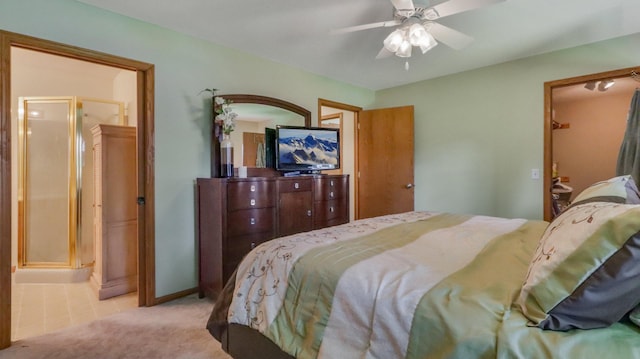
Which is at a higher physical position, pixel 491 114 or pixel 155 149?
pixel 491 114

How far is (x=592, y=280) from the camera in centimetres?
78

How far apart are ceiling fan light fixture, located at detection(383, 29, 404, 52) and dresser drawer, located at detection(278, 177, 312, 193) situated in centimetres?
148

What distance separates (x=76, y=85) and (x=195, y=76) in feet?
6.99

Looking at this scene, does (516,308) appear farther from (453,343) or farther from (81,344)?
(81,344)

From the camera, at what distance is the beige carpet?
1.92 m

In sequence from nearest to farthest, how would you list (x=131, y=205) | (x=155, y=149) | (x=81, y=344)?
(x=81, y=344)
(x=155, y=149)
(x=131, y=205)

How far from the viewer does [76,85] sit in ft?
12.6

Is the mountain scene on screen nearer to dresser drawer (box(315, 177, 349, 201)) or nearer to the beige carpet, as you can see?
dresser drawer (box(315, 177, 349, 201))

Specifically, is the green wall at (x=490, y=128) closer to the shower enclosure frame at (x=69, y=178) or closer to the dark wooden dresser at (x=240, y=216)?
the dark wooden dresser at (x=240, y=216)

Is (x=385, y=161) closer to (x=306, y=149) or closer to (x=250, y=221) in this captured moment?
(x=306, y=149)

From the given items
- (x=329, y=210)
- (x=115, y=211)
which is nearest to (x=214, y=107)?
(x=115, y=211)

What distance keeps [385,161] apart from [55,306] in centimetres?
390

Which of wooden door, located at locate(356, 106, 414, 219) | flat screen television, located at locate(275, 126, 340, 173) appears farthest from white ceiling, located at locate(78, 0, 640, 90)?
wooden door, located at locate(356, 106, 414, 219)

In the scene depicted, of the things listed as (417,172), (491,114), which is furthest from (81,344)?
(491,114)
